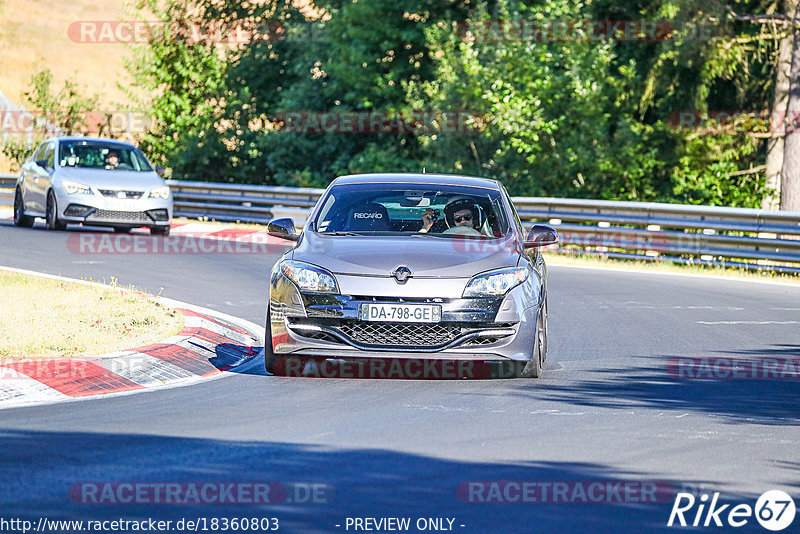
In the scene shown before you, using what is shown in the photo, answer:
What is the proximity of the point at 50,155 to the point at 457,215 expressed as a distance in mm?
15625

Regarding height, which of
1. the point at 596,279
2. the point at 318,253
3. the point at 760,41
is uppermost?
the point at 760,41

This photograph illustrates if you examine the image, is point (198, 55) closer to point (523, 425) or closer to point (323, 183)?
point (323, 183)

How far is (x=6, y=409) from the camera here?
8.50m

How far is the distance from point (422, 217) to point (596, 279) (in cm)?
830

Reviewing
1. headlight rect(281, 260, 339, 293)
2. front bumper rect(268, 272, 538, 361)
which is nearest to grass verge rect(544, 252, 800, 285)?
front bumper rect(268, 272, 538, 361)

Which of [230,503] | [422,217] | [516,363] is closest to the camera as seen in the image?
[230,503]

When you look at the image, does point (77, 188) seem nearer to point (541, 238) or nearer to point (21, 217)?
point (21, 217)

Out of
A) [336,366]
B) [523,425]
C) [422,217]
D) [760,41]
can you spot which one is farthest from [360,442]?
[760,41]

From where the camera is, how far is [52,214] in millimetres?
24141

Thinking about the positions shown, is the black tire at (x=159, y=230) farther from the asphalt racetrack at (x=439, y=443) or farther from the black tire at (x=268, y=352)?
the black tire at (x=268, y=352)

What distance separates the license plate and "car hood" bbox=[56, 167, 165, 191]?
573 inches

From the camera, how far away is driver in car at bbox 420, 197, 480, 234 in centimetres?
1116

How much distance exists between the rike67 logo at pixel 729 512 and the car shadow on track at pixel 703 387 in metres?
2.29

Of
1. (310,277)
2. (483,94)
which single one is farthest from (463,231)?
(483,94)
